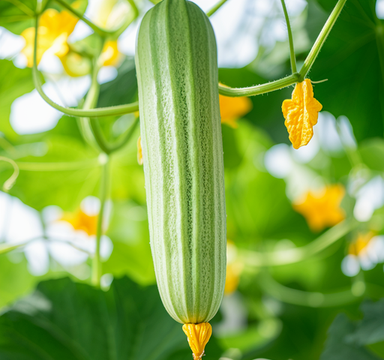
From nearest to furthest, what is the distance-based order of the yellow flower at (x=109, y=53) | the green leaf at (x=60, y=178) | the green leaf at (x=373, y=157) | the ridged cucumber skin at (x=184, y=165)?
the ridged cucumber skin at (x=184, y=165) → the yellow flower at (x=109, y=53) → the green leaf at (x=60, y=178) → the green leaf at (x=373, y=157)

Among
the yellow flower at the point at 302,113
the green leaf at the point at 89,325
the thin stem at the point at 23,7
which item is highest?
the thin stem at the point at 23,7

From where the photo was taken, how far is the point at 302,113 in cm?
34

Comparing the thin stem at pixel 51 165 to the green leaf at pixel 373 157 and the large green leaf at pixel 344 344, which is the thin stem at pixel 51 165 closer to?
the large green leaf at pixel 344 344

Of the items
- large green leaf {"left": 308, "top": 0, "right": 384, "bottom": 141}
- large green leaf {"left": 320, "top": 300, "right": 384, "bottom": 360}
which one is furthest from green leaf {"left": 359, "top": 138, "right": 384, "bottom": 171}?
large green leaf {"left": 320, "top": 300, "right": 384, "bottom": 360}

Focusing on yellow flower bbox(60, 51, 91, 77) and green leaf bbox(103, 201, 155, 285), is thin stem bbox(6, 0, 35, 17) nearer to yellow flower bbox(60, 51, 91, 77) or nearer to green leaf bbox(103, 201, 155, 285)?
yellow flower bbox(60, 51, 91, 77)

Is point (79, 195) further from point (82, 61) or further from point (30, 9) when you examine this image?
point (30, 9)

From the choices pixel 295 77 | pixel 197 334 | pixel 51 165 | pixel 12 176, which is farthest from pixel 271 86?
pixel 51 165

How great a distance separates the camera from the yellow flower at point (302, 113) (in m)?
0.34

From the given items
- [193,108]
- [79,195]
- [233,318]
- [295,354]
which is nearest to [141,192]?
[79,195]

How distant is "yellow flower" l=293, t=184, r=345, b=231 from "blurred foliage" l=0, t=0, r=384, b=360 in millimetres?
67

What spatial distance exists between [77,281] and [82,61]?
0.36m

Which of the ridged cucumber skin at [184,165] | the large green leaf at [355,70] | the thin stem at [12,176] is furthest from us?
the large green leaf at [355,70]

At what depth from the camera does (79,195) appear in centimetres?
101

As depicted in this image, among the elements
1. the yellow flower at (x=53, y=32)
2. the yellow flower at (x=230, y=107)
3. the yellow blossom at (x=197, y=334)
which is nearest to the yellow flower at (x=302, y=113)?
the yellow blossom at (x=197, y=334)
